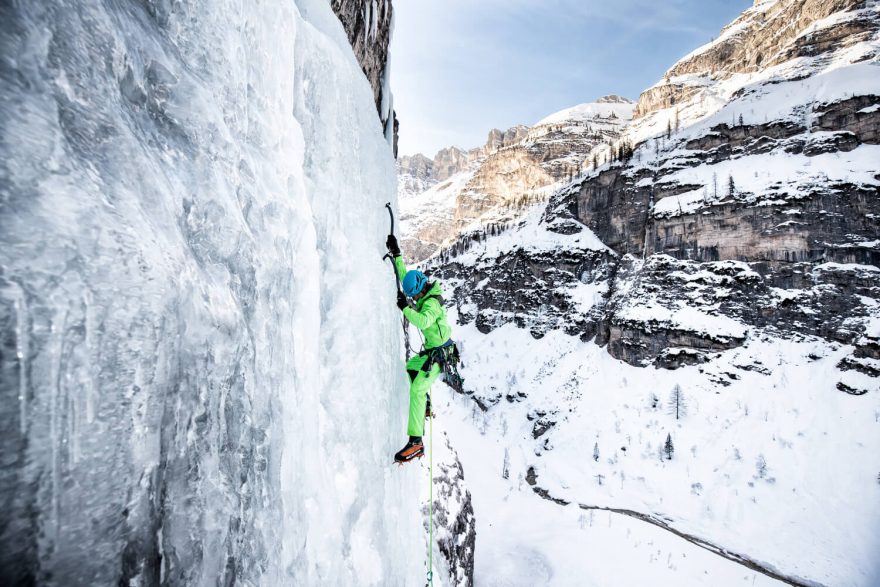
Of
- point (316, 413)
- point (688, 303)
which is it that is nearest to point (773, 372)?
point (688, 303)

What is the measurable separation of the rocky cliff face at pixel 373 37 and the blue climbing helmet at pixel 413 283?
14.5ft

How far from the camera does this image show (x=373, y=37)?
23.4 ft

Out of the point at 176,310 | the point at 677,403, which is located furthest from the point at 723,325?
the point at 176,310

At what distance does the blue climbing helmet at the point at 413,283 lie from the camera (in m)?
3.87

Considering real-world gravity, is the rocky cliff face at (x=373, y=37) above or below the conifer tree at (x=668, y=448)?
above

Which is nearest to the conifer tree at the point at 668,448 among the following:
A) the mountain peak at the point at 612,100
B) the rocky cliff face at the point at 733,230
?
the rocky cliff face at the point at 733,230

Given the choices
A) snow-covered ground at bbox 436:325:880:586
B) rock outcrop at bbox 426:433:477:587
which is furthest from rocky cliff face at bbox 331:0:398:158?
snow-covered ground at bbox 436:325:880:586

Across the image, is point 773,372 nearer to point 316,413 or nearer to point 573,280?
point 573,280

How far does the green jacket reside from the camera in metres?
3.85

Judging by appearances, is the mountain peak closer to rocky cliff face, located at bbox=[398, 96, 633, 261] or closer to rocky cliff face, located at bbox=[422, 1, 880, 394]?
rocky cliff face, located at bbox=[398, 96, 633, 261]

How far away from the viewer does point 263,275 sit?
7.26ft

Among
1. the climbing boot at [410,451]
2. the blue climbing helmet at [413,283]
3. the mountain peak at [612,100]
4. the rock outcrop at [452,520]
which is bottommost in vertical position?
the rock outcrop at [452,520]

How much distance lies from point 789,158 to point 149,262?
55.0 meters

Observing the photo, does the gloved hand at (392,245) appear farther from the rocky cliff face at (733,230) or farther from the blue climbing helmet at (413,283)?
the rocky cliff face at (733,230)
